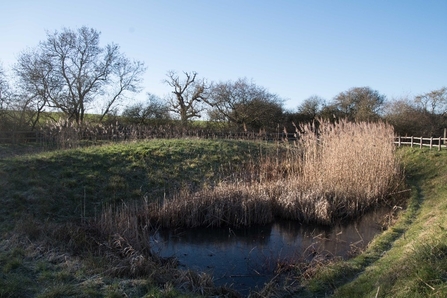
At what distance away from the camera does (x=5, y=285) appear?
404 cm

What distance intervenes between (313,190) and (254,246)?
2.83 metres

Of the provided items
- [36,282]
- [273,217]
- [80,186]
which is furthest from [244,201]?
[36,282]

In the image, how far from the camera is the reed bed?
29.6 feet

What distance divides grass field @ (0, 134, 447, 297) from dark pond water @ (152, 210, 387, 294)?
0.66 meters

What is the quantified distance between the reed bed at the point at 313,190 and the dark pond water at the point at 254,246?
33 cm

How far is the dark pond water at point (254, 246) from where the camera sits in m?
6.36

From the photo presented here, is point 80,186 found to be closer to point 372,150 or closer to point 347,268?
point 347,268

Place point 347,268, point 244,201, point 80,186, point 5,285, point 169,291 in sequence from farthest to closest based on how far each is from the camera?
point 80,186 < point 244,201 < point 347,268 < point 169,291 < point 5,285

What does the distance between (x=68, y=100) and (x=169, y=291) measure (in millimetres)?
22652

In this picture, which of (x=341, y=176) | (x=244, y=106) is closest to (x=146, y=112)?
(x=244, y=106)

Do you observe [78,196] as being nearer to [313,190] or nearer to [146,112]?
[313,190]

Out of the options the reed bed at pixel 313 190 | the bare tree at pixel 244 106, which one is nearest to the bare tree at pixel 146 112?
the bare tree at pixel 244 106

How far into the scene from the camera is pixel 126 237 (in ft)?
21.6

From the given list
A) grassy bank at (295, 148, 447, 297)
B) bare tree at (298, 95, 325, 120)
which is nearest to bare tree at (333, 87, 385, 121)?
bare tree at (298, 95, 325, 120)
